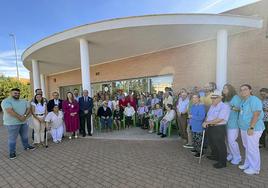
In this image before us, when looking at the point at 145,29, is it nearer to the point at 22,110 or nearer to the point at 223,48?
the point at 223,48

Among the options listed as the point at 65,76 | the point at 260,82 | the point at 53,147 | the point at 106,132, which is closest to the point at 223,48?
the point at 260,82

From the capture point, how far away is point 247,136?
11.4 feet

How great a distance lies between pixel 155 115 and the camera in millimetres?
6836

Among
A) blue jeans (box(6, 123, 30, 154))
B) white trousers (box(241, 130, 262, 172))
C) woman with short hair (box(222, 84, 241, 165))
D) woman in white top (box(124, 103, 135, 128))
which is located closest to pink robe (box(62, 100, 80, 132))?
blue jeans (box(6, 123, 30, 154))

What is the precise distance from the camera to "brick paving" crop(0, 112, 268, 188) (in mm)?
3262

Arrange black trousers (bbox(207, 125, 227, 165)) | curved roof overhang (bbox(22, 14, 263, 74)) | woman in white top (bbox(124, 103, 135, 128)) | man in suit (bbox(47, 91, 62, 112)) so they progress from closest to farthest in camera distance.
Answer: black trousers (bbox(207, 125, 227, 165))
curved roof overhang (bbox(22, 14, 263, 74))
man in suit (bbox(47, 91, 62, 112))
woman in white top (bbox(124, 103, 135, 128))

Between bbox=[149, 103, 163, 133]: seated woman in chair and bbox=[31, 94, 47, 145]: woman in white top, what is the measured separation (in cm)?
354

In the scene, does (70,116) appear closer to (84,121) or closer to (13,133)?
(84,121)

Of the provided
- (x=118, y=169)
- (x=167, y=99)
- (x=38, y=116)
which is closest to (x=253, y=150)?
(x=118, y=169)

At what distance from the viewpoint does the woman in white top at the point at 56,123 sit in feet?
19.5

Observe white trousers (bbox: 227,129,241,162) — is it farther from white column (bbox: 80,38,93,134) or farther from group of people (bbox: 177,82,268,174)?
white column (bbox: 80,38,93,134)

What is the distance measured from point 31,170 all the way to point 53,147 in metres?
1.60

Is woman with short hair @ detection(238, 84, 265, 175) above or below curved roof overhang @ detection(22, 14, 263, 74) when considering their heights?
below

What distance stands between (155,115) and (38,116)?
148 inches
